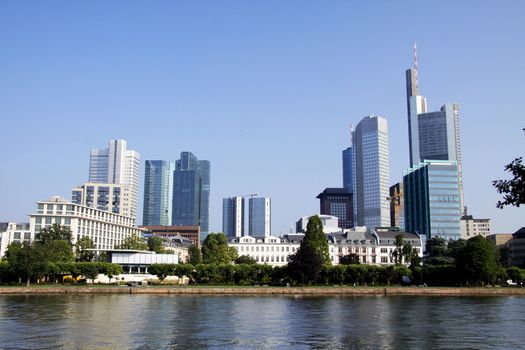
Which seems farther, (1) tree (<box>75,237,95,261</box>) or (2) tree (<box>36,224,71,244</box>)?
(1) tree (<box>75,237,95,261</box>)

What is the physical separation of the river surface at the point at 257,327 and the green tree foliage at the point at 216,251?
75903 mm

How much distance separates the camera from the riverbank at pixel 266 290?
11562 centimetres

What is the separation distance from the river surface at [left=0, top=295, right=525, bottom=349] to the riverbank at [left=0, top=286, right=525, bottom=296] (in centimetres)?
3265

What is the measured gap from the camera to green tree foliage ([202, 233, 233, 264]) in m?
161

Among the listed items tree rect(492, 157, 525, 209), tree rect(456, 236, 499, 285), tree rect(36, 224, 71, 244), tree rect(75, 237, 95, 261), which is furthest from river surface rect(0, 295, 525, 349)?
tree rect(36, 224, 71, 244)

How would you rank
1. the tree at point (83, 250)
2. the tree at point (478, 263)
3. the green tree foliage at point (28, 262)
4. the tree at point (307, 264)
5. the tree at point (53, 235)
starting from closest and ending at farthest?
the green tree foliage at point (28, 262)
the tree at point (478, 263)
the tree at point (307, 264)
the tree at point (53, 235)
the tree at point (83, 250)

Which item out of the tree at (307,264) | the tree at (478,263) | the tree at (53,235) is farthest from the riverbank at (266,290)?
the tree at (53,235)

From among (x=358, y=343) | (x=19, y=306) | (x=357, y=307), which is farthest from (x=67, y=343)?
(x=357, y=307)

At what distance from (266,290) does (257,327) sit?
63.7 metres

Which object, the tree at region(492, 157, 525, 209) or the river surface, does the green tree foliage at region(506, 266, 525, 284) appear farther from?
the tree at region(492, 157, 525, 209)

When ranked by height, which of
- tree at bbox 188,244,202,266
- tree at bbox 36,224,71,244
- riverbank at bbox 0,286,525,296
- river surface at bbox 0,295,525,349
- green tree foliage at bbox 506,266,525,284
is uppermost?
tree at bbox 36,224,71,244

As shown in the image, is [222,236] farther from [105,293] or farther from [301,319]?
[301,319]

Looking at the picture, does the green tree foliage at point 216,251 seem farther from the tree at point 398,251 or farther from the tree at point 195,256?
the tree at point 398,251

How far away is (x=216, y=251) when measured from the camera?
534 feet
